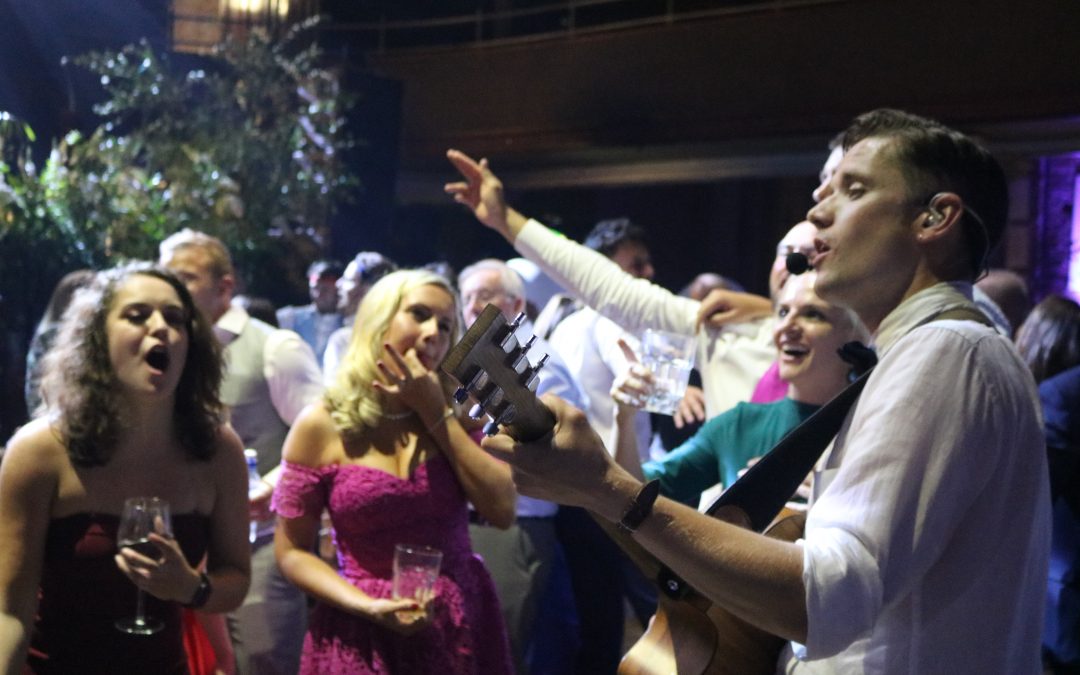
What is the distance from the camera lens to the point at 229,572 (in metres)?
2.66

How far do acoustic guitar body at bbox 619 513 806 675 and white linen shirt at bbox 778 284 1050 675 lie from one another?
8.1 inches

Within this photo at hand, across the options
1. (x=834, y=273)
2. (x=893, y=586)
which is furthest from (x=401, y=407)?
(x=893, y=586)

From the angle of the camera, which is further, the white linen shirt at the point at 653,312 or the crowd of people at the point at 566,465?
the white linen shirt at the point at 653,312

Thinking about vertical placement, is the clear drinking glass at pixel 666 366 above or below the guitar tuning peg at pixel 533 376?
below

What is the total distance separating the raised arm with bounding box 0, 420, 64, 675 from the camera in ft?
7.69

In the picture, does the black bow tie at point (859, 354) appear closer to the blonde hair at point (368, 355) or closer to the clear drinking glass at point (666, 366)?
the clear drinking glass at point (666, 366)

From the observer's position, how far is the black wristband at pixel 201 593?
251 cm

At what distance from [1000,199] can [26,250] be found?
4.95 meters

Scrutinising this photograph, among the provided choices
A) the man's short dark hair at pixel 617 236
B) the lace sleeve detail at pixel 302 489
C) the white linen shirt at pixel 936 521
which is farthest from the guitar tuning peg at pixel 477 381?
the man's short dark hair at pixel 617 236

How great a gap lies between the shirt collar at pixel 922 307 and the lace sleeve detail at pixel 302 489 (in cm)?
167

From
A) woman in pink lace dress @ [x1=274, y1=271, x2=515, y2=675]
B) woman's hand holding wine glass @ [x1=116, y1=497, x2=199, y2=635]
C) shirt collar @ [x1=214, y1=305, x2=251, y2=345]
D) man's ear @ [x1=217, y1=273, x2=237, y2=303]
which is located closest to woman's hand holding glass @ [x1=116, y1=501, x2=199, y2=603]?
woman's hand holding wine glass @ [x1=116, y1=497, x2=199, y2=635]

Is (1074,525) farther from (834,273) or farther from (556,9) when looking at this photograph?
(556,9)

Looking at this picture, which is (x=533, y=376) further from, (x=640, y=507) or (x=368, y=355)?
(x=368, y=355)

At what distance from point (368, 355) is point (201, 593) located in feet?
2.71
